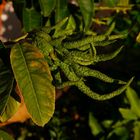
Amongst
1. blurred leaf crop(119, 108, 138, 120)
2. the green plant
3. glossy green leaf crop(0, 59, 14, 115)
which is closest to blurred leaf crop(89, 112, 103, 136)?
blurred leaf crop(119, 108, 138, 120)

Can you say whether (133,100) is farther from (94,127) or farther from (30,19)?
(30,19)

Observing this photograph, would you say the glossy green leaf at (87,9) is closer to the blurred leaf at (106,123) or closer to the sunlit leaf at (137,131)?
the sunlit leaf at (137,131)

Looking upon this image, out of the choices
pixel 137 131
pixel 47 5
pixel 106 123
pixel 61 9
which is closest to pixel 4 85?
pixel 47 5

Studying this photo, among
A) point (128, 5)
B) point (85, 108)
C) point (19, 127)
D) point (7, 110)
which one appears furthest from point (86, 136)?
point (7, 110)

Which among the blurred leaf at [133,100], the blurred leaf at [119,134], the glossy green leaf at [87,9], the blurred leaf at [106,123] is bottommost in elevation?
the blurred leaf at [106,123]

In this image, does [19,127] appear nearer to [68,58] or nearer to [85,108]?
[85,108]

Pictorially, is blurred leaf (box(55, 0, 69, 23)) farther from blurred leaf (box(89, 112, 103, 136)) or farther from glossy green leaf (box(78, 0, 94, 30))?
blurred leaf (box(89, 112, 103, 136))

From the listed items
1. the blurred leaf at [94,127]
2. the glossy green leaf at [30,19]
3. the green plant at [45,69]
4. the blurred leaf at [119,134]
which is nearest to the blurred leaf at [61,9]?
the glossy green leaf at [30,19]
